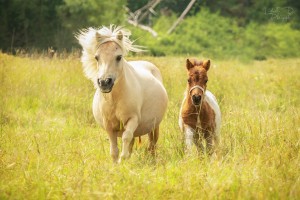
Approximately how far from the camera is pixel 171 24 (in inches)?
982

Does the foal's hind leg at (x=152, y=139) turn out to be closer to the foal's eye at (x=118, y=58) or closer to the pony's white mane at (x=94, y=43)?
the pony's white mane at (x=94, y=43)

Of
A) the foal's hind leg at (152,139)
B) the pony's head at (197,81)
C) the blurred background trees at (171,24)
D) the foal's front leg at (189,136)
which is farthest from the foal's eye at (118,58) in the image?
the blurred background trees at (171,24)

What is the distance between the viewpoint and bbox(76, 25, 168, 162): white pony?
516 cm

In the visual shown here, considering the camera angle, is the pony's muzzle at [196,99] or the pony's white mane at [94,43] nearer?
the pony's white mane at [94,43]

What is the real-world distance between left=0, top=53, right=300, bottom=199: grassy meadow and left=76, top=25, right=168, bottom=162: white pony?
34 centimetres

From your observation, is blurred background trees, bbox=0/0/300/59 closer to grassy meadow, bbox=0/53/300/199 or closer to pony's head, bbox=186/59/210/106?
grassy meadow, bbox=0/53/300/199

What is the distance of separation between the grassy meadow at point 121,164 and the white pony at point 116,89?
1.10 feet

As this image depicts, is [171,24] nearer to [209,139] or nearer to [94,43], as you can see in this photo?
[209,139]

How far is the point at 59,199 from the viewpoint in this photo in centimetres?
375

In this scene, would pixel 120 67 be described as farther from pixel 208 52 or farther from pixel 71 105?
pixel 208 52

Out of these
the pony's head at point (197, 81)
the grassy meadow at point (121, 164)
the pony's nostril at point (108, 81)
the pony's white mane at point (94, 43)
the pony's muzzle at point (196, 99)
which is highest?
the pony's white mane at point (94, 43)

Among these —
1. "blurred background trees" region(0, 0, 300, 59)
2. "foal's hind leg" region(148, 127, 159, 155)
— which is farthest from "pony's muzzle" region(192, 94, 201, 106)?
"blurred background trees" region(0, 0, 300, 59)

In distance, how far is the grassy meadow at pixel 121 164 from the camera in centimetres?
390

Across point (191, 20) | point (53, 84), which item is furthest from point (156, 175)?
point (191, 20)
